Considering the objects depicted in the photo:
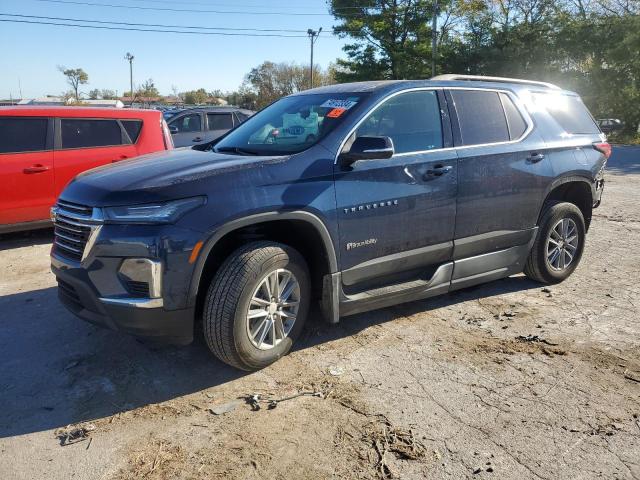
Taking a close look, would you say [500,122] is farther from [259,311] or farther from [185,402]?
[185,402]

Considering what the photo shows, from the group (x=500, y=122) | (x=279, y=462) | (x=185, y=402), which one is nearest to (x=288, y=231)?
(x=185, y=402)

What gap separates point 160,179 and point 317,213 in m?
1.00

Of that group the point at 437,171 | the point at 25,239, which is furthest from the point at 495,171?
the point at 25,239

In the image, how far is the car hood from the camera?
3.12m

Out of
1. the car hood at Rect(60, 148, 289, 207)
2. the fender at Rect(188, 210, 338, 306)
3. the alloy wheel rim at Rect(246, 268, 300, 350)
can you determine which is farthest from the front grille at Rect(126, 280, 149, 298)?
the alloy wheel rim at Rect(246, 268, 300, 350)

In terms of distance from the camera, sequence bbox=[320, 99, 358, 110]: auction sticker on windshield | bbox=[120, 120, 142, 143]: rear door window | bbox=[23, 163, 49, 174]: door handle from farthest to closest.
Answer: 1. bbox=[120, 120, 142, 143]: rear door window
2. bbox=[23, 163, 49, 174]: door handle
3. bbox=[320, 99, 358, 110]: auction sticker on windshield

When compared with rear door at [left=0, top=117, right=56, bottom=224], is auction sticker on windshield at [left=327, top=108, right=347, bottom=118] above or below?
above

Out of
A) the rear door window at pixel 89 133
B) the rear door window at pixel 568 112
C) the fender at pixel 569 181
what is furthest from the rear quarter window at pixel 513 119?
the rear door window at pixel 89 133

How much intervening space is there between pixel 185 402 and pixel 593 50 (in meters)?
35.0

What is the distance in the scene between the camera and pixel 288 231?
3688 millimetres

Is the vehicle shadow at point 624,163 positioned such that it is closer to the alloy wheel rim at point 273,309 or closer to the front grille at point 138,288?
the alloy wheel rim at point 273,309

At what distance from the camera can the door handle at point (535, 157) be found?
4703 mm

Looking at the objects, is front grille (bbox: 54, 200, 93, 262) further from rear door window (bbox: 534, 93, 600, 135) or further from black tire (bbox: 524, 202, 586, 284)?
rear door window (bbox: 534, 93, 600, 135)

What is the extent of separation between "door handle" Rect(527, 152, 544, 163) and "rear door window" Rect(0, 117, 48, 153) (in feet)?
18.8
